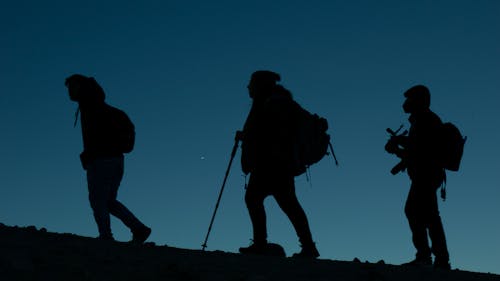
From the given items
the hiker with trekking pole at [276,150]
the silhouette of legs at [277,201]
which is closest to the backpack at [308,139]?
the hiker with trekking pole at [276,150]

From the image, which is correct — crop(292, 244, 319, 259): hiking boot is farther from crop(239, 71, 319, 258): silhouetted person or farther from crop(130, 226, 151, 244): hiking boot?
crop(130, 226, 151, 244): hiking boot

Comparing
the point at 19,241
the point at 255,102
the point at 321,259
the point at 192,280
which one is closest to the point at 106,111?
the point at 255,102

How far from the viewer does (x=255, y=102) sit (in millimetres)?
9578

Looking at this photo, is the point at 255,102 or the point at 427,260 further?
the point at 255,102

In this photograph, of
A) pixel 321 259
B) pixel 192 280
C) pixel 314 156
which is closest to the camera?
pixel 192 280

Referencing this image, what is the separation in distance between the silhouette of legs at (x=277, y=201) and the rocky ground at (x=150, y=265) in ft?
2.91

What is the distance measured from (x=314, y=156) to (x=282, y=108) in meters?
0.83

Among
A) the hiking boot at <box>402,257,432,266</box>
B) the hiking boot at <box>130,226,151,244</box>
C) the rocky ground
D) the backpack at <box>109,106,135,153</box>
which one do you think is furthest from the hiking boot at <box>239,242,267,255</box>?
the backpack at <box>109,106,135,153</box>

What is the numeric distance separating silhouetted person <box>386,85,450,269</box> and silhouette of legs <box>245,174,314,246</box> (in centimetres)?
131

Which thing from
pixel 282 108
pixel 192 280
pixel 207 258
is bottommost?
pixel 192 280

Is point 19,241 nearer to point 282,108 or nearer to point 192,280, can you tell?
point 192,280

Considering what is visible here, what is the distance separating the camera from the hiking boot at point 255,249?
355 inches

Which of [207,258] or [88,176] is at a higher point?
[88,176]

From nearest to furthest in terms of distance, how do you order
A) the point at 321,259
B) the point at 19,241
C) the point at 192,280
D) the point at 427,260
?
the point at 192,280 < the point at 19,241 < the point at 321,259 < the point at 427,260
